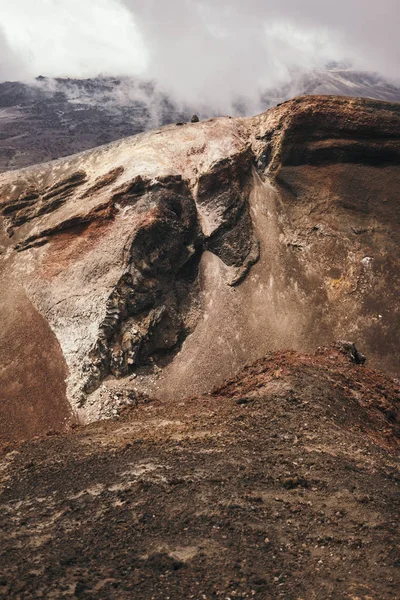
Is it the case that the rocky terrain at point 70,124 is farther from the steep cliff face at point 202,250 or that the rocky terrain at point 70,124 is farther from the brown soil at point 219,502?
the brown soil at point 219,502

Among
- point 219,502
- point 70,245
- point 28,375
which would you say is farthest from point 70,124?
point 219,502

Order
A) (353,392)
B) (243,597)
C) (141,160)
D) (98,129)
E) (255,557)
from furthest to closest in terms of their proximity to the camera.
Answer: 1. (98,129)
2. (141,160)
3. (353,392)
4. (255,557)
5. (243,597)

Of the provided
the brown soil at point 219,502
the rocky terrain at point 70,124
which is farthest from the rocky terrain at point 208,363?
the rocky terrain at point 70,124

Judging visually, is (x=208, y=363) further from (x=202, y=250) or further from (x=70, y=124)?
(x=70, y=124)

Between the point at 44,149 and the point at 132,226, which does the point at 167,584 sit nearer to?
the point at 132,226

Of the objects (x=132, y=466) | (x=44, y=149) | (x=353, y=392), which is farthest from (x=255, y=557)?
(x=44, y=149)

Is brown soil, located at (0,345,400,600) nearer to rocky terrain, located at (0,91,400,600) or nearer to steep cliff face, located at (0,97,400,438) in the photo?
rocky terrain, located at (0,91,400,600)
